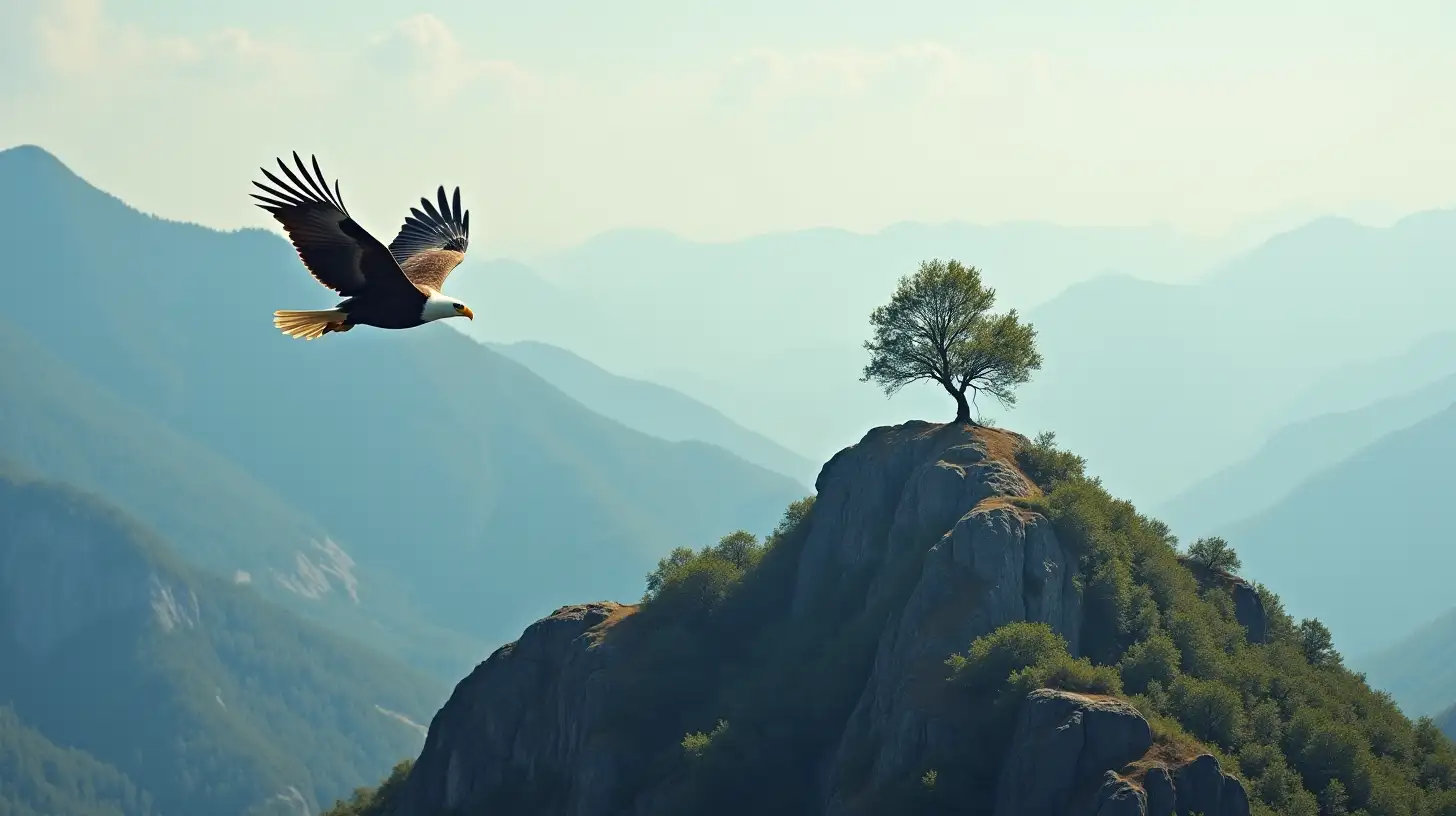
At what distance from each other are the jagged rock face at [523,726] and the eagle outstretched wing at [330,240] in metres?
68.5

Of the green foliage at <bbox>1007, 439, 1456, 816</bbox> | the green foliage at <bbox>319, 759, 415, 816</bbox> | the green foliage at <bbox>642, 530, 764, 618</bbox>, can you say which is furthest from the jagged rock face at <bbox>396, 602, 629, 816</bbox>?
the green foliage at <bbox>1007, 439, 1456, 816</bbox>

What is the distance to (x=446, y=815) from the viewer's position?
4451 inches

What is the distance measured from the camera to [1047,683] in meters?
76.2

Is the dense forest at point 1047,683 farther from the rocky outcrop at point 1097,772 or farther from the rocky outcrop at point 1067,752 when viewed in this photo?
the rocky outcrop at point 1067,752

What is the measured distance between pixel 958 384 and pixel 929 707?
3159 centimetres

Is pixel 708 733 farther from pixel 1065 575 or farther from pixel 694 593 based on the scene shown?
pixel 1065 575

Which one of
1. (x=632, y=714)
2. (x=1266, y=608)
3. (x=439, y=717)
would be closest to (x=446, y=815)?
(x=439, y=717)

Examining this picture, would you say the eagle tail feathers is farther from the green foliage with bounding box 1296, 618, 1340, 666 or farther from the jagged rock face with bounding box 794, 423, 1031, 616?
the green foliage with bounding box 1296, 618, 1340, 666

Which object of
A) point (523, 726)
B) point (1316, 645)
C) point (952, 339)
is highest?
point (952, 339)

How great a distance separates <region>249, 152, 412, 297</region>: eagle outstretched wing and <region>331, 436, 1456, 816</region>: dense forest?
4794 cm

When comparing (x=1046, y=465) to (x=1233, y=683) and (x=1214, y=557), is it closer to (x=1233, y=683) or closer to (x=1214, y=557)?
(x=1214, y=557)

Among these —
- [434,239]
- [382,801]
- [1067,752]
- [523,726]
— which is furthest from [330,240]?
[382,801]

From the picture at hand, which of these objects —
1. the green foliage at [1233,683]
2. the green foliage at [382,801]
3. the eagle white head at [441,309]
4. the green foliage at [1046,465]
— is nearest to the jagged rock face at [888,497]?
the green foliage at [1046,465]

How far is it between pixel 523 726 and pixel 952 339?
148ft
